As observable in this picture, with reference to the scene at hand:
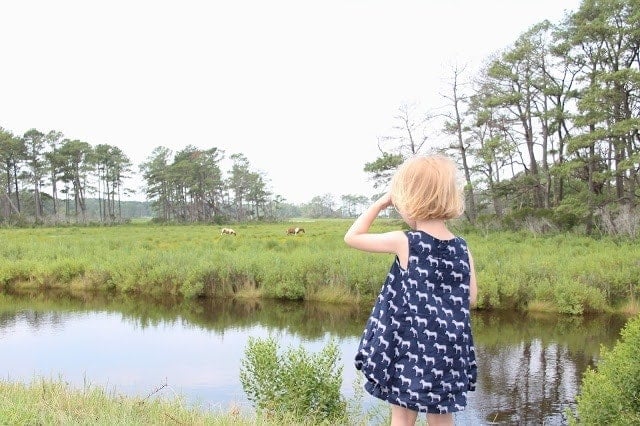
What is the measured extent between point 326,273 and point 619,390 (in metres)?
11.8

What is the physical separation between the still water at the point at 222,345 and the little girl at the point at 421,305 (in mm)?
4273

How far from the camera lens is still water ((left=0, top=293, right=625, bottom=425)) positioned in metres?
7.95

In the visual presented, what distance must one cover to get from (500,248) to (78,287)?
13067 millimetres

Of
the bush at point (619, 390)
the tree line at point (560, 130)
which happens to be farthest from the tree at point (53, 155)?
the bush at point (619, 390)

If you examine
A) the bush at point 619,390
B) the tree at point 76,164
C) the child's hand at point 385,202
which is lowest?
the bush at point 619,390

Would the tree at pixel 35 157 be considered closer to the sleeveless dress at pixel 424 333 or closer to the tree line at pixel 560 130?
the tree line at pixel 560 130

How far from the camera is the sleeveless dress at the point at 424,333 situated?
2.46 metres

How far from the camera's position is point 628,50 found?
2406 cm

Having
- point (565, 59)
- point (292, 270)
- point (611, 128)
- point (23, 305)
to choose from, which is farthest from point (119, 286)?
point (565, 59)

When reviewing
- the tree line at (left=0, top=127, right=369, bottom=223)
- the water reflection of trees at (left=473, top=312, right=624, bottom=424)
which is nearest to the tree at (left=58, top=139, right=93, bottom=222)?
the tree line at (left=0, top=127, right=369, bottom=223)

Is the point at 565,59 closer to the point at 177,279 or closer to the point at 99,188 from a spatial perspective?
the point at 177,279

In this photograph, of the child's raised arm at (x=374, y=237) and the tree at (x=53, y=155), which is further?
the tree at (x=53, y=155)

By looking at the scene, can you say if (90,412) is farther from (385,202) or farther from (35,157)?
(35,157)

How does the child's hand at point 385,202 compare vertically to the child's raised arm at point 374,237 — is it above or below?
above
